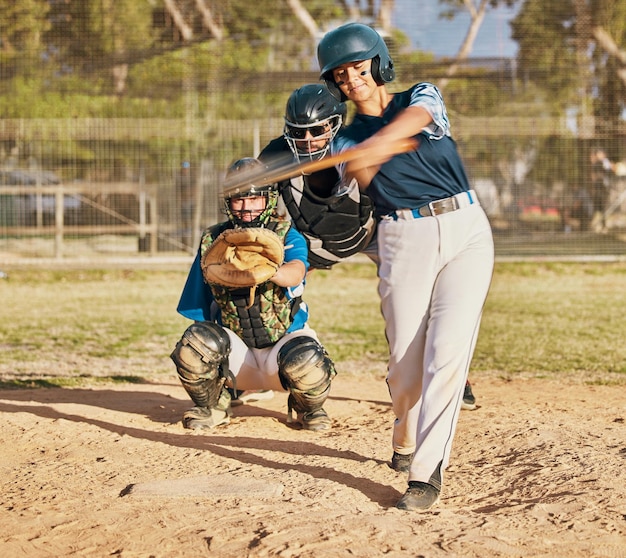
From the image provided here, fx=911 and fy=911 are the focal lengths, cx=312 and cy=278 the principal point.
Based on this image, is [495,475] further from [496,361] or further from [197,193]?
[197,193]

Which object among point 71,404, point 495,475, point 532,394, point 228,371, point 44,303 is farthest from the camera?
point 44,303

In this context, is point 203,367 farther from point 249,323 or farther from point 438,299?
point 438,299

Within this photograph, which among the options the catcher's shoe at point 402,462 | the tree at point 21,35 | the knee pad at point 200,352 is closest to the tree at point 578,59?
the tree at point 21,35

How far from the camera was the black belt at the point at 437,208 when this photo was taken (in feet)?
11.4

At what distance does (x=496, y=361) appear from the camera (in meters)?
7.70

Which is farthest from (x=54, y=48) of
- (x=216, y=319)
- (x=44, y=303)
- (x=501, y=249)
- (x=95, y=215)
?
(x=216, y=319)

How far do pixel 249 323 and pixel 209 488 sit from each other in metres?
1.37

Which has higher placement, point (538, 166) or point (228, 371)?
point (538, 166)

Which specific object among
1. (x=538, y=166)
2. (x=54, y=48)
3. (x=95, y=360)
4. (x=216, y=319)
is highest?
(x=54, y=48)

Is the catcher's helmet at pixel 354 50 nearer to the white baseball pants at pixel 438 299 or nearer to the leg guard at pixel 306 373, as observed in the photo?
the white baseball pants at pixel 438 299

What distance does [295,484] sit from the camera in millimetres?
3814

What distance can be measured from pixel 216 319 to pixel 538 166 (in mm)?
14159

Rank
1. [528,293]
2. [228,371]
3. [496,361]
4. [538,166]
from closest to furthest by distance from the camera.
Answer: [228,371]
[496,361]
[528,293]
[538,166]

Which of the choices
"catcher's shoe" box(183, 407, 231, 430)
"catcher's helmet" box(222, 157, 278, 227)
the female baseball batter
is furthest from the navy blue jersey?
"catcher's shoe" box(183, 407, 231, 430)
